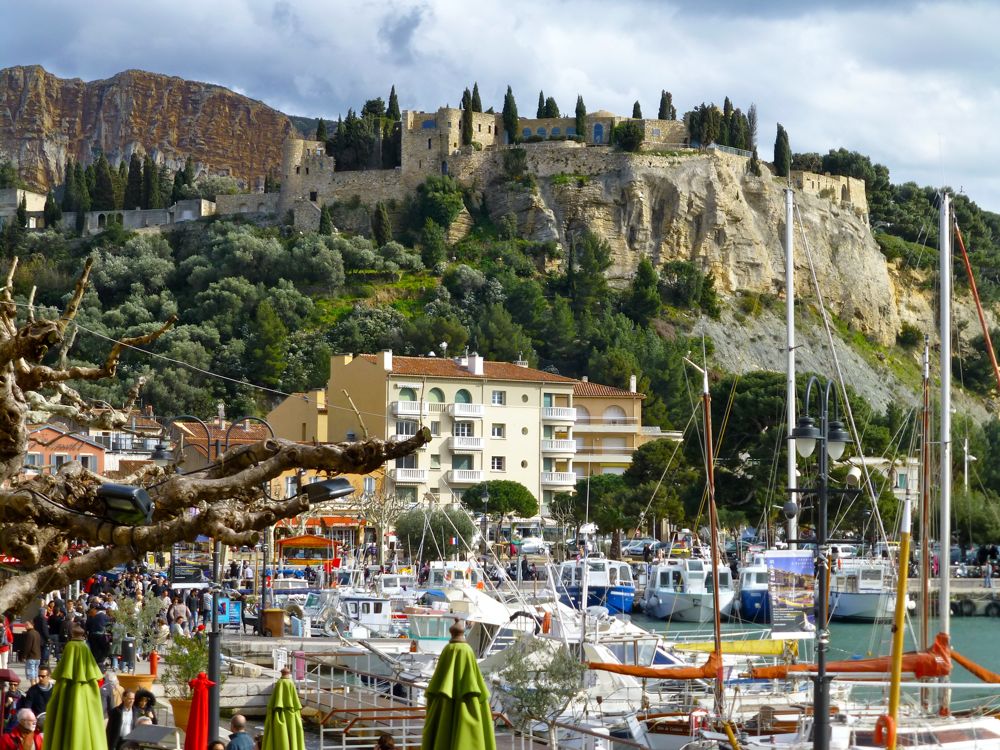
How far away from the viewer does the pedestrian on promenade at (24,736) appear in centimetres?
1292

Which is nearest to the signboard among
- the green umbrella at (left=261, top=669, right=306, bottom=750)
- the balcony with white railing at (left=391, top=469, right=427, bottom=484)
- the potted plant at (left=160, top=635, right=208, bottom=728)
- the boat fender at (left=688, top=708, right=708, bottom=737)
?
the boat fender at (left=688, top=708, right=708, bottom=737)

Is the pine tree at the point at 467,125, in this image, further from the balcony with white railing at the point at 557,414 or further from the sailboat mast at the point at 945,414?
the sailboat mast at the point at 945,414

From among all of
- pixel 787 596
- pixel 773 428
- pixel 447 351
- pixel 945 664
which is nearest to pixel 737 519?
pixel 773 428

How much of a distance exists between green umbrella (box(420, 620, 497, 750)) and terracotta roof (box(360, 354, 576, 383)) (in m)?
55.8

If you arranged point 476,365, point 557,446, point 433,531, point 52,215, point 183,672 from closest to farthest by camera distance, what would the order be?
point 183,672, point 433,531, point 476,365, point 557,446, point 52,215

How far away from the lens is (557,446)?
71.2 metres

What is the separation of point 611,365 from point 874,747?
220 ft

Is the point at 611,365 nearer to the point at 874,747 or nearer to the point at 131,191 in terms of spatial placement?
the point at 131,191

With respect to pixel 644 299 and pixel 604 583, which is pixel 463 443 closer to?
pixel 604 583

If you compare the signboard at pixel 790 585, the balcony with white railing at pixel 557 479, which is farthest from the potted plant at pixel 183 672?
the balcony with white railing at pixel 557 479

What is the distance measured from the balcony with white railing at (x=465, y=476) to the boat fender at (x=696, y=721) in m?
48.5

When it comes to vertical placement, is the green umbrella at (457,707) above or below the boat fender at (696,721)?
above

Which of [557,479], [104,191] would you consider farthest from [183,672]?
[104,191]

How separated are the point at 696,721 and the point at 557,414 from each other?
52.4 metres
